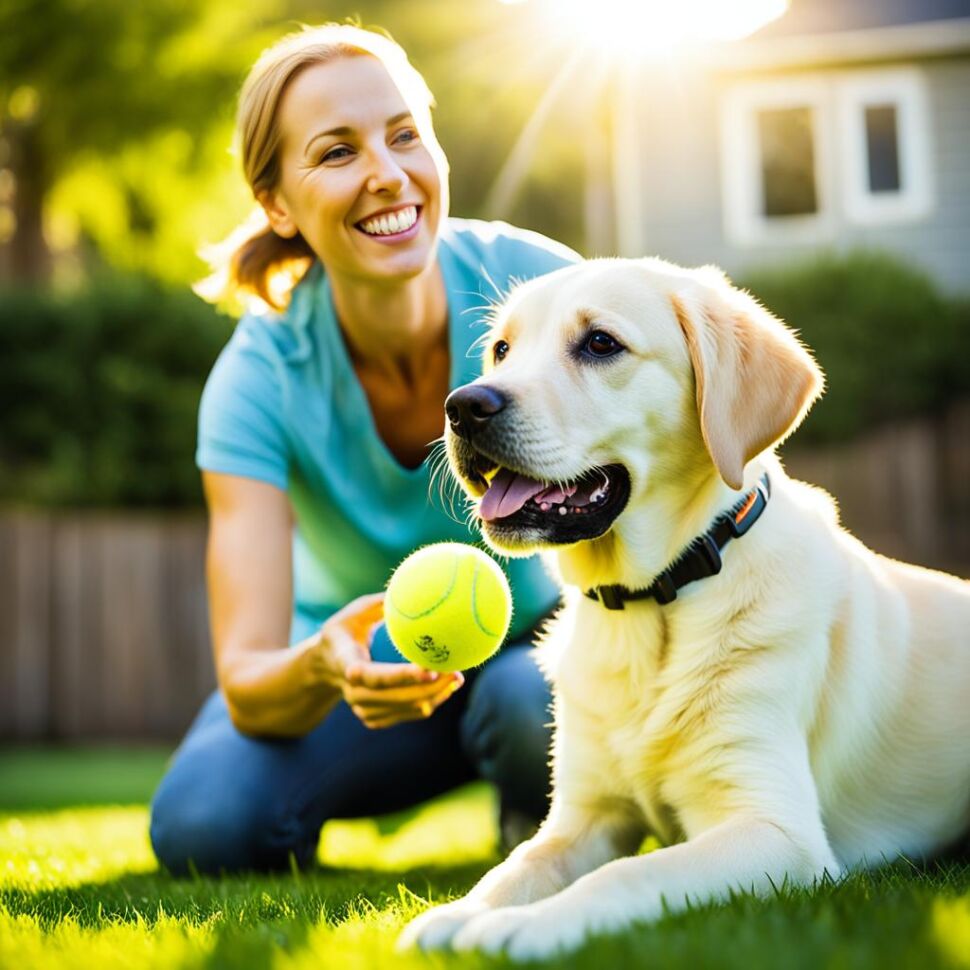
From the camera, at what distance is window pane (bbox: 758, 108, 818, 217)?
13.7 m

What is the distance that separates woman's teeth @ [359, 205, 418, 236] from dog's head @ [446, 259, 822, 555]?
2.11 ft

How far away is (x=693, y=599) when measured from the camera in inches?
110

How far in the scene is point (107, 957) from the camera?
1999 mm

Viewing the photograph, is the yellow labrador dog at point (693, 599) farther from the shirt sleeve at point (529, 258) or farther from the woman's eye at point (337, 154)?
the shirt sleeve at point (529, 258)

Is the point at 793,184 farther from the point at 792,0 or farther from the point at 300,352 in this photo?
the point at 300,352

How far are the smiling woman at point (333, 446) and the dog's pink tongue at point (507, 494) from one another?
0.68 meters

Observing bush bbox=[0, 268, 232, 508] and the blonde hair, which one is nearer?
the blonde hair

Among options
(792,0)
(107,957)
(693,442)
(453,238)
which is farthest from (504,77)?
(107,957)

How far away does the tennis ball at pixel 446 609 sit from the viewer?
2.70 metres

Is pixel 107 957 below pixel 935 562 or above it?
above

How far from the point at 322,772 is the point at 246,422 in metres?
1.06

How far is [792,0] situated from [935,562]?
7105mm

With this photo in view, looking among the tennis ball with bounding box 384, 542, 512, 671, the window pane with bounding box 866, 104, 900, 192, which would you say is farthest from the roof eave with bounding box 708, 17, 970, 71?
the tennis ball with bounding box 384, 542, 512, 671

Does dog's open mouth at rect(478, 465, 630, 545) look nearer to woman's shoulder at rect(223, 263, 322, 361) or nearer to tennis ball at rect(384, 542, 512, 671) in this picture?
tennis ball at rect(384, 542, 512, 671)
